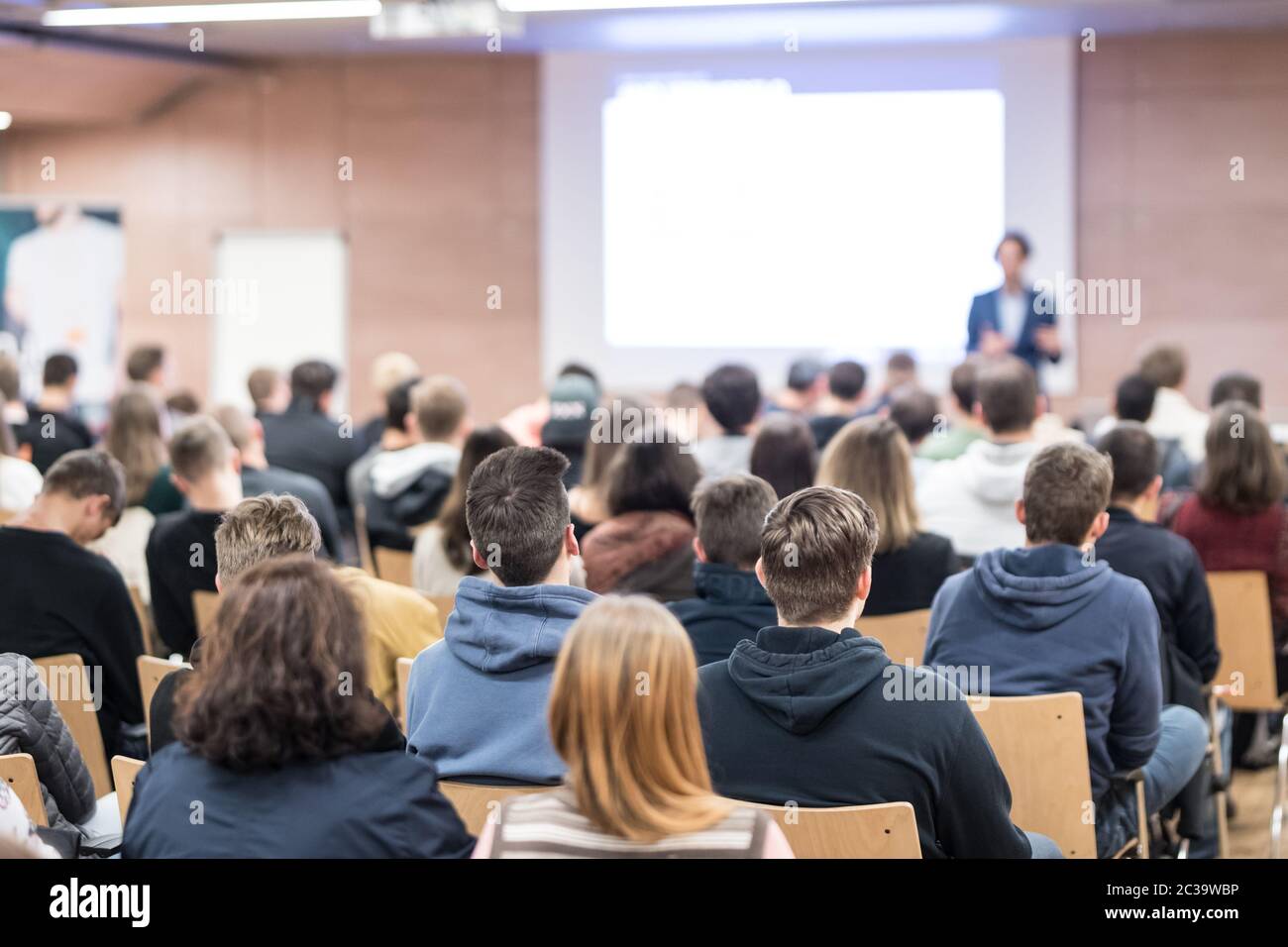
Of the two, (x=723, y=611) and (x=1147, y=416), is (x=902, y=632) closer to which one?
(x=723, y=611)

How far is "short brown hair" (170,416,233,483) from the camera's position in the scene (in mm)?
3811

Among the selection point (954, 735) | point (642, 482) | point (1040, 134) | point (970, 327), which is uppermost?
point (1040, 134)

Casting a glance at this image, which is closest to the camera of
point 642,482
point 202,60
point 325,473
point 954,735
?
point 954,735

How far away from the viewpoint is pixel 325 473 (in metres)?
5.98

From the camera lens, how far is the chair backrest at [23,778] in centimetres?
216

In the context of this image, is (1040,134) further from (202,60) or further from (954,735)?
(954,735)

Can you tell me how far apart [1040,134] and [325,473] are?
5090mm

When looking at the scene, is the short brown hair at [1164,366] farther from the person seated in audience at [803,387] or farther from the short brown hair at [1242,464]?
the short brown hair at [1242,464]

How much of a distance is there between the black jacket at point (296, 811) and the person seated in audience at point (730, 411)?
3.25m

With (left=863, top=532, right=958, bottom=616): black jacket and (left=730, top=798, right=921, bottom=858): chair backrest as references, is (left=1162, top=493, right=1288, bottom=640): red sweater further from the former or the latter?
(left=730, top=798, right=921, bottom=858): chair backrest

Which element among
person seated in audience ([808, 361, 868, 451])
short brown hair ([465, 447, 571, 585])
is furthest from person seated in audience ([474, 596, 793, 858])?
person seated in audience ([808, 361, 868, 451])

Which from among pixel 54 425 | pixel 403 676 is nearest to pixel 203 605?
pixel 403 676

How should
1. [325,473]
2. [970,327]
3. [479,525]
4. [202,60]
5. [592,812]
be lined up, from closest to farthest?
[592,812], [479,525], [325,473], [970,327], [202,60]

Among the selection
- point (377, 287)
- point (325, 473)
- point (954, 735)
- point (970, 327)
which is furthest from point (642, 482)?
point (377, 287)
